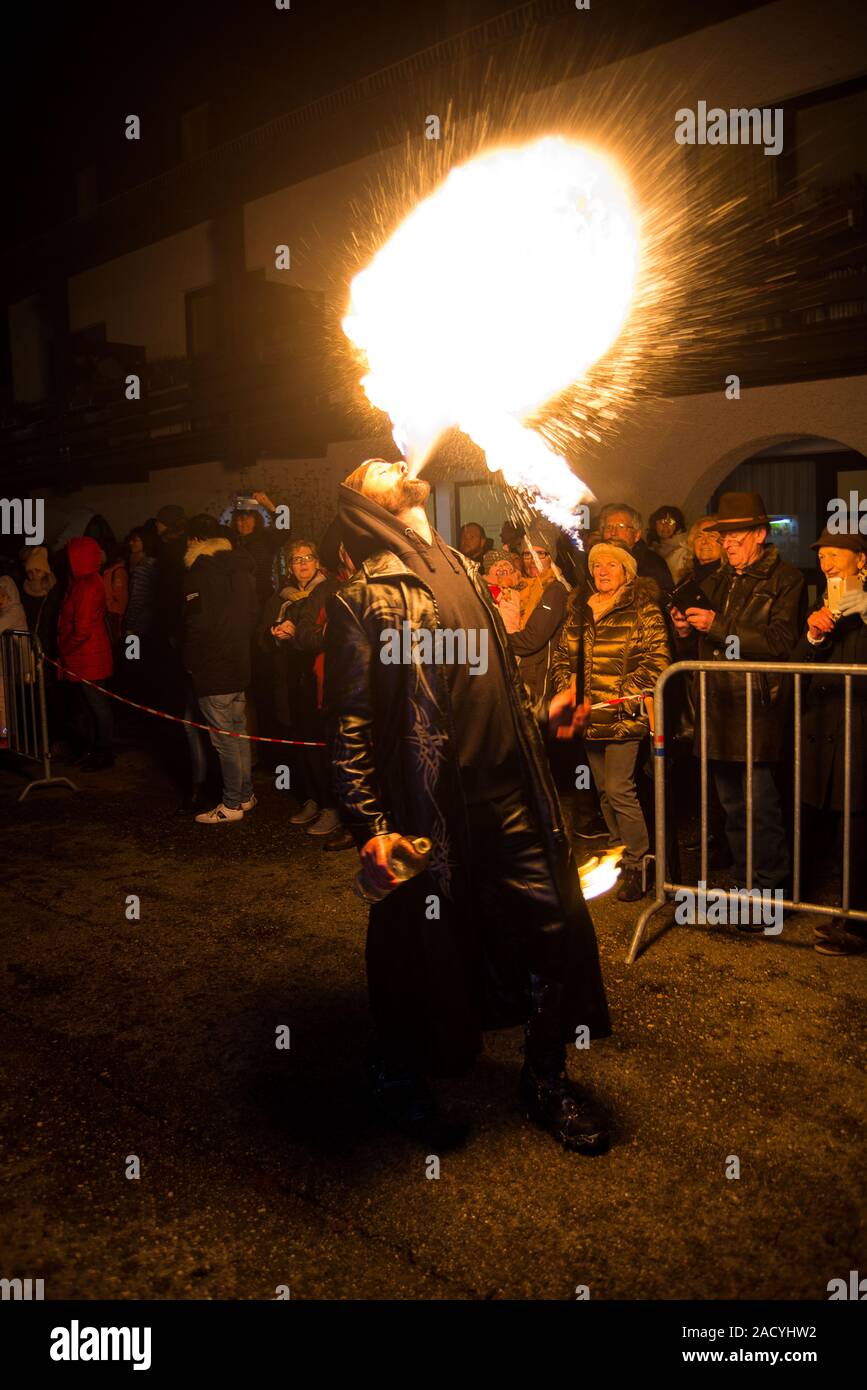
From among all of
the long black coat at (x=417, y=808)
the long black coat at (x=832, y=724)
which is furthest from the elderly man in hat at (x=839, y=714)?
the long black coat at (x=417, y=808)

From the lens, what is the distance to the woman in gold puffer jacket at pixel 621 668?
5.71m

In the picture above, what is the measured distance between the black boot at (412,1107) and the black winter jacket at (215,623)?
4541 millimetres

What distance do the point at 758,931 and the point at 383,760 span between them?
8.89ft

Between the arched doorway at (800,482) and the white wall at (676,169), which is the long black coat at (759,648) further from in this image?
the arched doorway at (800,482)

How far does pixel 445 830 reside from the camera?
128 inches

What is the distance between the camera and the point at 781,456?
48.2 feet

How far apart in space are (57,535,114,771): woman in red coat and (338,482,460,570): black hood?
6607 mm

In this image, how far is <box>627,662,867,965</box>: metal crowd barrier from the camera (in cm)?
466

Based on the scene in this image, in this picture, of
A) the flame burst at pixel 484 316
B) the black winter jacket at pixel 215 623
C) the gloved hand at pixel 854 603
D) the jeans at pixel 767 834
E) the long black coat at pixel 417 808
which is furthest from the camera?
the black winter jacket at pixel 215 623

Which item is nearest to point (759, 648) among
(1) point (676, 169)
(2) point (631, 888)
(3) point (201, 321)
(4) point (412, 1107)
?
(2) point (631, 888)

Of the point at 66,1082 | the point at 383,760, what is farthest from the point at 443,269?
the point at 66,1082

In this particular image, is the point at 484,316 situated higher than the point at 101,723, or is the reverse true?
the point at 484,316

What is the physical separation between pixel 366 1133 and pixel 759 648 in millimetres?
3121

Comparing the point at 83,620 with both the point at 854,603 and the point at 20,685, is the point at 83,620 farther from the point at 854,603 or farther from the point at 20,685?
the point at 854,603
